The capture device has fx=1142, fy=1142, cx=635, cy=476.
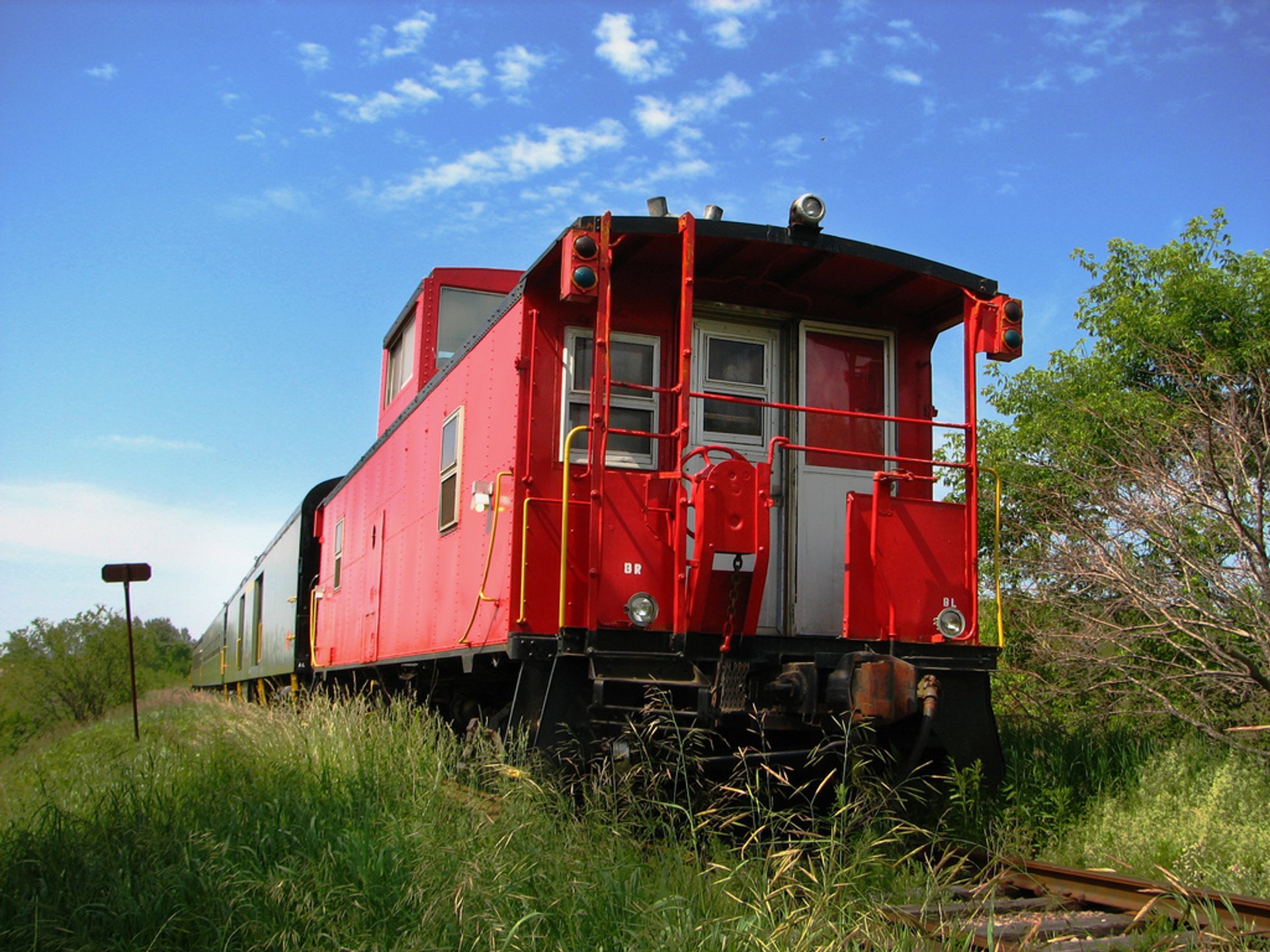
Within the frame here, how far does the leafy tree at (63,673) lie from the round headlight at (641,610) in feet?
108

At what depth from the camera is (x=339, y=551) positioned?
13.1m

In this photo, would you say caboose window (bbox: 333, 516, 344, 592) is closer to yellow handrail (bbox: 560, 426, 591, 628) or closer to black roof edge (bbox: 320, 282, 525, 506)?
black roof edge (bbox: 320, 282, 525, 506)

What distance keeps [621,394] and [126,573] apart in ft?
26.8

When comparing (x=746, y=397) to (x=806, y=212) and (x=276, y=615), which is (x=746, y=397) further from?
(x=276, y=615)

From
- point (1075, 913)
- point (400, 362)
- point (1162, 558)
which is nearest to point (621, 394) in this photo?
point (1075, 913)

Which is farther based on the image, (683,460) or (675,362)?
(675,362)

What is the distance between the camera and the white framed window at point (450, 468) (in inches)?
305

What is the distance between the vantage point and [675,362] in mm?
6891

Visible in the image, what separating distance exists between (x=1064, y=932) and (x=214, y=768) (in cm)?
462

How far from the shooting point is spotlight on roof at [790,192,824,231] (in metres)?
6.54

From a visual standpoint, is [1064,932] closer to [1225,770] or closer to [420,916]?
[420,916]

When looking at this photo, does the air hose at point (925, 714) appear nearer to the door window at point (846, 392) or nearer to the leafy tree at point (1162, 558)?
the door window at point (846, 392)

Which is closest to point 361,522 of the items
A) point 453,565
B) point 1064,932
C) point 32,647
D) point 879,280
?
point 453,565

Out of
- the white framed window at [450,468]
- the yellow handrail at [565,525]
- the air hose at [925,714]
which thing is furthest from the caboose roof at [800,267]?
the air hose at [925,714]
